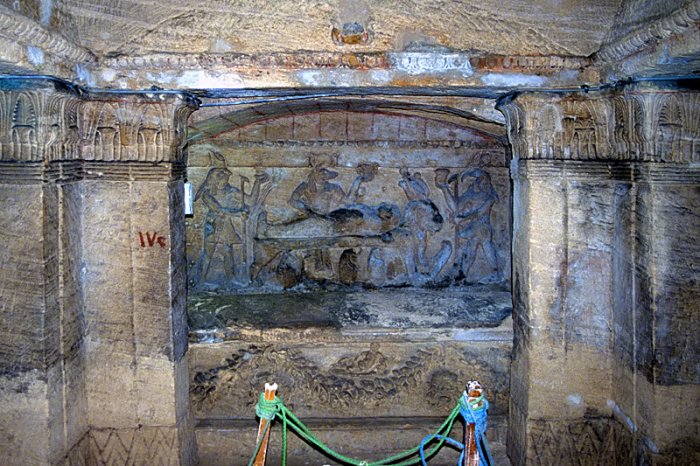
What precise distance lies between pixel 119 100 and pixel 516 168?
2.50m

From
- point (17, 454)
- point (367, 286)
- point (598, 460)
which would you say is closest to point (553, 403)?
point (598, 460)

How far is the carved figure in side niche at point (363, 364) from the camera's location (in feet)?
13.0

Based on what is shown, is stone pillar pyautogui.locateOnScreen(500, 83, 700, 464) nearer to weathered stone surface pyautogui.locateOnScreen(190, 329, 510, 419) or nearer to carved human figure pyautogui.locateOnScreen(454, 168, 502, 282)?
weathered stone surface pyautogui.locateOnScreen(190, 329, 510, 419)

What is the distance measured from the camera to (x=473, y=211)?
4.94 meters

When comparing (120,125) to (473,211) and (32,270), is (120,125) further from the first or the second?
(473,211)

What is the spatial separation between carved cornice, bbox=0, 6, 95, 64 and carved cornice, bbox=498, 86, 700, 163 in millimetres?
2478

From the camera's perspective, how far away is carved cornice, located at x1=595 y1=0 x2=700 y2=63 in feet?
7.14

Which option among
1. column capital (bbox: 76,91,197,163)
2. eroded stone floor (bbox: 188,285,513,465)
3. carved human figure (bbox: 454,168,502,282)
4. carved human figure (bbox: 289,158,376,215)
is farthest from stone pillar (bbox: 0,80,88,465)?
carved human figure (bbox: 454,168,502,282)

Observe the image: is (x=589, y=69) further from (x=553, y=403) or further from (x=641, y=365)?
(x=553, y=403)

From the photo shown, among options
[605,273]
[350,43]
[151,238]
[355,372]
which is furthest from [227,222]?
[605,273]

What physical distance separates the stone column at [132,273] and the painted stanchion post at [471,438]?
1.83 meters

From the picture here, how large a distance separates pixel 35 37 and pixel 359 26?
1.61 meters

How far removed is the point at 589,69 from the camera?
3102mm

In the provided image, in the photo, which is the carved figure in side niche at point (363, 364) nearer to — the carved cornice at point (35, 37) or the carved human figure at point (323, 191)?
the carved human figure at point (323, 191)
